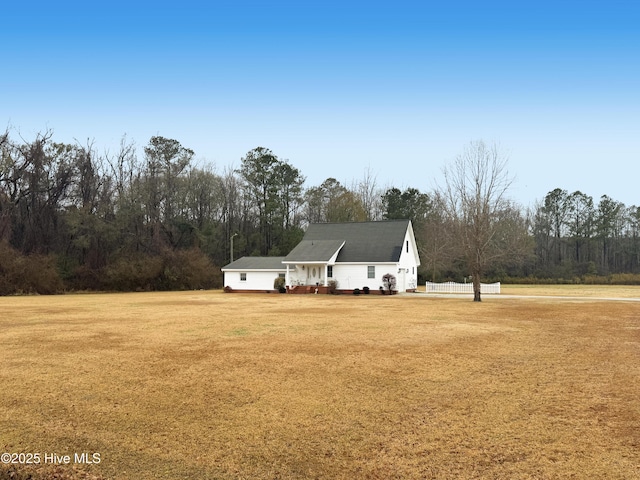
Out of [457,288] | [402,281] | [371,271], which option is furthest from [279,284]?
[457,288]

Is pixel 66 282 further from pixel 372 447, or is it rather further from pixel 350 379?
pixel 372 447

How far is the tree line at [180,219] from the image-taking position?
152ft

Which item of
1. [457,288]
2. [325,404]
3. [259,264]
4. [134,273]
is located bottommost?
[325,404]

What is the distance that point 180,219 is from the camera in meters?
55.5

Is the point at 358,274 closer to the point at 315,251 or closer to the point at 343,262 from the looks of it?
the point at 343,262

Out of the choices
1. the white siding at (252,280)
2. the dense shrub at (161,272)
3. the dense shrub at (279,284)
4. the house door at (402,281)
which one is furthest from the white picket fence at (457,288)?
the dense shrub at (161,272)

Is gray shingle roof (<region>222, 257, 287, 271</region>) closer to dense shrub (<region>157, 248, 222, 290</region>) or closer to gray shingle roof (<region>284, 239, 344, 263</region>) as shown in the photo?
gray shingle roof (<region>284, 239, 344, 263</region>)

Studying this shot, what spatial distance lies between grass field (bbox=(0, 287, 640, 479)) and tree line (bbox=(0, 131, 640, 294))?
24.9 metres

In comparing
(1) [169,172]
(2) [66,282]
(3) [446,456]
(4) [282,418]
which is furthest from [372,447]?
(1) [169,172]

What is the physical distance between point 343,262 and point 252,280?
27.6 feet

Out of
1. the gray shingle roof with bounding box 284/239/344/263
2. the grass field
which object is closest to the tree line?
the gray shingle roof with bounding box 284/239/344/263

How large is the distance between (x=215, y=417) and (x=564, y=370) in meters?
6.95

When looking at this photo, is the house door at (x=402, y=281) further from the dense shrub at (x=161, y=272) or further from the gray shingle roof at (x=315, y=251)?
the dense shrub at (x=161, y=272)

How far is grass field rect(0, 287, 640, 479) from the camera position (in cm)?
543
